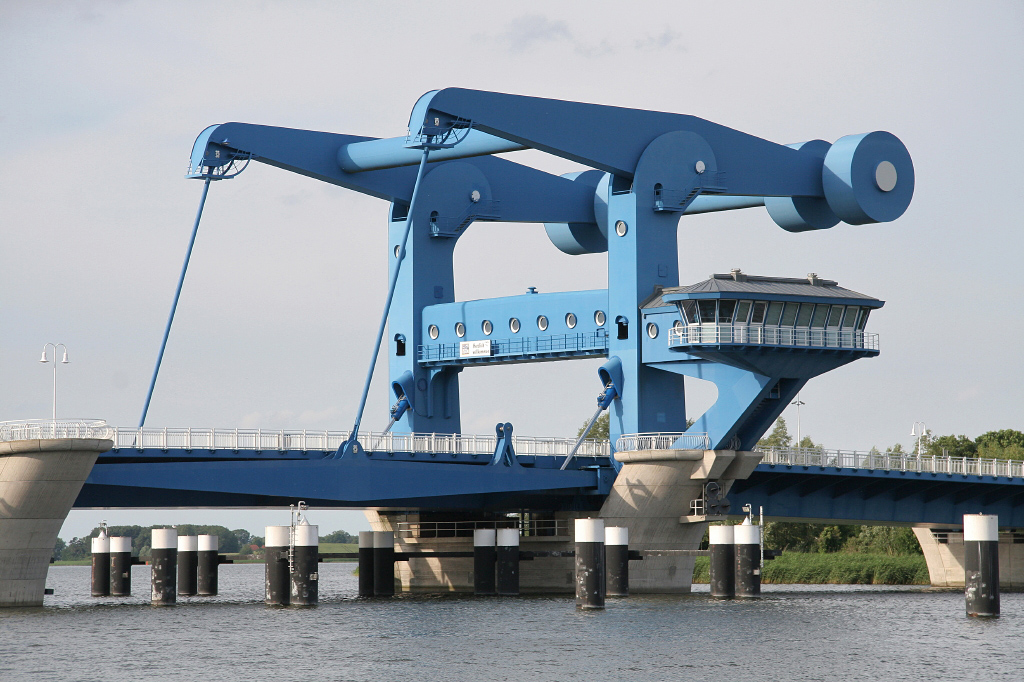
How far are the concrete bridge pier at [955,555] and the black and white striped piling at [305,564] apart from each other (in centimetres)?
3414

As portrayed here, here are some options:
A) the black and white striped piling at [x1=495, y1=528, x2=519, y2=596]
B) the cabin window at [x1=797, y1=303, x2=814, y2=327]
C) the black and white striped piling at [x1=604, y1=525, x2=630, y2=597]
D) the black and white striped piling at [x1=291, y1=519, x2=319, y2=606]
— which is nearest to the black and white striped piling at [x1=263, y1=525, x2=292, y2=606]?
the black and white striped piling at [x1=291, y1=519, x2=319, y2=606]

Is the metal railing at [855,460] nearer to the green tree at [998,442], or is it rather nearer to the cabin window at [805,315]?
the cabin window at [805,315]

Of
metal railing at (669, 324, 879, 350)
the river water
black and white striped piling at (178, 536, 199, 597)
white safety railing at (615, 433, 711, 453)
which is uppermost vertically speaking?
metal railing at (669, 324, 879, 350)

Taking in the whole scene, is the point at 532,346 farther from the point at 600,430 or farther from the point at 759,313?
the point at 600,430

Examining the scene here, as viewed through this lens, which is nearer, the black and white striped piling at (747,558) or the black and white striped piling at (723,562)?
the black and white striped piling at (747,558)

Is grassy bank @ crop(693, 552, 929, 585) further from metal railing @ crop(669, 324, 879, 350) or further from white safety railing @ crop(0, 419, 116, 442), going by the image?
white safety railing @ crop(0, 419, 116, 442)

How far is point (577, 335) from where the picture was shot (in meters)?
68.2

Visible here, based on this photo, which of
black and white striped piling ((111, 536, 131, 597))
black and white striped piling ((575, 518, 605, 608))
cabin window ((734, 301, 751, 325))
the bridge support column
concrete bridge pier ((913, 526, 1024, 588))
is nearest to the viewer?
black and white striped piling ((575, 518, 605, 608))

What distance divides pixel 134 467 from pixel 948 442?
233 feet

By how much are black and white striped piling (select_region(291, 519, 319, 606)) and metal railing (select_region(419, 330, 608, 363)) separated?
16519 millimetres

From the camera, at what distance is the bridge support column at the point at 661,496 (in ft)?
206

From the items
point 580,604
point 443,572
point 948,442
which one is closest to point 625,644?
point 580,604

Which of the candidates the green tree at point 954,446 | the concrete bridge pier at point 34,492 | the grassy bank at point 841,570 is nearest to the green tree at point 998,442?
the green tree at point 954,446

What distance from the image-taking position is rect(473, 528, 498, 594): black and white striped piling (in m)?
63.0
